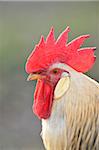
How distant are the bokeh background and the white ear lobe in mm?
458

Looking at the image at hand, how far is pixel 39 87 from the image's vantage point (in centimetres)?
120

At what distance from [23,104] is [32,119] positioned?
0.08 metres

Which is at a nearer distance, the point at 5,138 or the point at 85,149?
the point at 85,149

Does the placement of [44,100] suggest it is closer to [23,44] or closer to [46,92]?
[46,92]

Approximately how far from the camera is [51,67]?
1.17 m

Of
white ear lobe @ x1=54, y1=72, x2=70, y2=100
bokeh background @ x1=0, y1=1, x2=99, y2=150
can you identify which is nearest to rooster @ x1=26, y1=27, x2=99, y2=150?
white ear lobe @ x1=54, y1=72, x2=70, y2=100

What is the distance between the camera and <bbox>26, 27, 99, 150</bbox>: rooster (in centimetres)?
117

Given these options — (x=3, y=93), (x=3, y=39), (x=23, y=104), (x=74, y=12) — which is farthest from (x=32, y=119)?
(x=74, y=12)

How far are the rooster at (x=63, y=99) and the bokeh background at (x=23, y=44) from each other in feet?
1.47

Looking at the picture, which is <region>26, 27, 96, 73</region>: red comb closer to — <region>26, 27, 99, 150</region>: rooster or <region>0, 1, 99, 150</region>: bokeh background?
<region>26, 27, 99, 150</region>: rooster

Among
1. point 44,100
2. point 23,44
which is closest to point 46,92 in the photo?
point 44,100

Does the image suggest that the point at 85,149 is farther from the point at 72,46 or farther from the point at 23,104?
the point at 23,104

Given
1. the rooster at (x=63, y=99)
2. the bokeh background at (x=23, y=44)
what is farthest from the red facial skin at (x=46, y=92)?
the bokeh background at (x=23, y=44)

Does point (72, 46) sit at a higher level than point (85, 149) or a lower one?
higher
